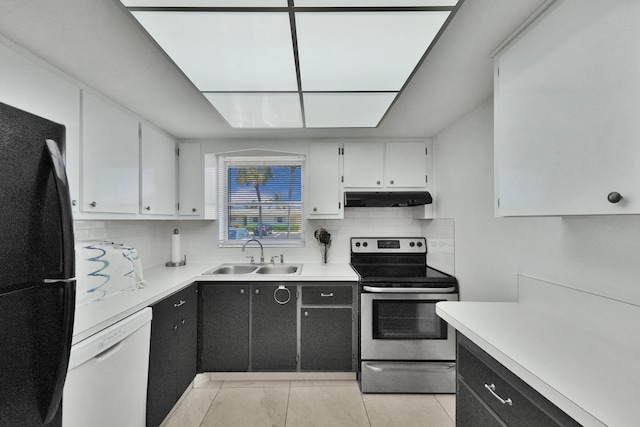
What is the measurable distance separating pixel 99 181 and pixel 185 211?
1.15 meters

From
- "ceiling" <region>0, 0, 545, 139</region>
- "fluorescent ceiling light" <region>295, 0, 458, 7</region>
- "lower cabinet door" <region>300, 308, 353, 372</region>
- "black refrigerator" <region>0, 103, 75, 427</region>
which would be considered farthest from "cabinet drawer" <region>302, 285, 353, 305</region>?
"fluorescent ceiling light" <region>295, 0, 458, 7</region>

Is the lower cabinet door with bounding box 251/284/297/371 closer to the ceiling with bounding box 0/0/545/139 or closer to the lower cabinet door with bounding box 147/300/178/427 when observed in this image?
the lower cabinet door with bounding box 147/300/178/427

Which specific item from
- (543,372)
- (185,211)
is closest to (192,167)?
(185,211)

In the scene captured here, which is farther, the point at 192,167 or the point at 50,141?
the point at 192,167

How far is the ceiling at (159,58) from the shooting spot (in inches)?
46.5

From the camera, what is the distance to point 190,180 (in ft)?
9.89

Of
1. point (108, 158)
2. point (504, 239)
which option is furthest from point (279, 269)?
point (504, 239)

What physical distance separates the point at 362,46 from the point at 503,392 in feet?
4.87

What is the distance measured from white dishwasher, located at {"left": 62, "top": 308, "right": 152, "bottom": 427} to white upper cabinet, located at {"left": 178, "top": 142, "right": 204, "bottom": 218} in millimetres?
1398

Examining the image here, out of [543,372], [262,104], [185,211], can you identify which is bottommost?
[543,372]

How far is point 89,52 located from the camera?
4.79ft

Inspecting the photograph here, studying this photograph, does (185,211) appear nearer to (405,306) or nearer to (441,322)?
(405,306)

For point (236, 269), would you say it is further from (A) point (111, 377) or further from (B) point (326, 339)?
(A) point (111, 377)

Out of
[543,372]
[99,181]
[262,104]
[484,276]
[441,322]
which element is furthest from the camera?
[441,322]
